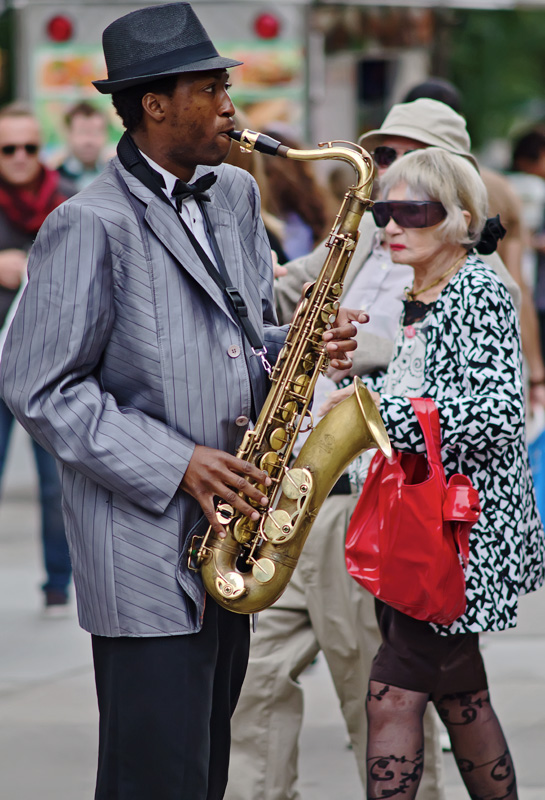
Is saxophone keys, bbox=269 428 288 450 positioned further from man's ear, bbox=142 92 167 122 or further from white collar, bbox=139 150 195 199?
man's ear, bbox=142 92 167 122

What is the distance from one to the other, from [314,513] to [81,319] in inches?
31.0

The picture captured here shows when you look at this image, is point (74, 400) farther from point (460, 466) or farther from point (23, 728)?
point (23, 728)

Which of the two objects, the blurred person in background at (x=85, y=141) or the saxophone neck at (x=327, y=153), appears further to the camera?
the blurred person in background at (x=85, y=141)

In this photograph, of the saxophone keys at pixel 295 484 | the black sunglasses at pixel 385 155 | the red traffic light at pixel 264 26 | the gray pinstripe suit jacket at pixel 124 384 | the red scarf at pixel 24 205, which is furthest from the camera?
the red traffic light at pixel 264 26

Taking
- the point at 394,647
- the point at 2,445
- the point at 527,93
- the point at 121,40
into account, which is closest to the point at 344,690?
the point at 394,647

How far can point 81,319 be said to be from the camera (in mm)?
2705

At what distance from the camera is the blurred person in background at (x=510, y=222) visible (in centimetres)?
527

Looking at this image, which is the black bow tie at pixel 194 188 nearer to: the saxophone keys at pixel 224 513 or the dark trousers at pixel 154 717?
the saxophone keys at pixel 224 513

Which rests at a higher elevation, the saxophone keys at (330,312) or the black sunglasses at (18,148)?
the black sunglasses at (18,148)

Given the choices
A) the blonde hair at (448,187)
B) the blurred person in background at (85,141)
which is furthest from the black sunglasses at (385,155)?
the blurred person in background at (85,141)

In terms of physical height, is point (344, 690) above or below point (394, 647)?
below

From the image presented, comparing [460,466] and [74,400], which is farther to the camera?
[460,466]

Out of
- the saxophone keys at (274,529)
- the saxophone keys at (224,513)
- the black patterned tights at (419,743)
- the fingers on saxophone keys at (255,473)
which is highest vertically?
the fingers on saxophone keys at (255,473)

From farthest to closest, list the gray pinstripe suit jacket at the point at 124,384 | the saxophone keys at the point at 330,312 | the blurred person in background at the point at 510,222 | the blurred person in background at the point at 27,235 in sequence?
1. the blurred person in background at the point at 27,235
2. the blurred person in background at the point at 510,222
3. the saxophone keys at the point at 330,312
4. the gray pinstripe suit jacket at the point at 124,384
